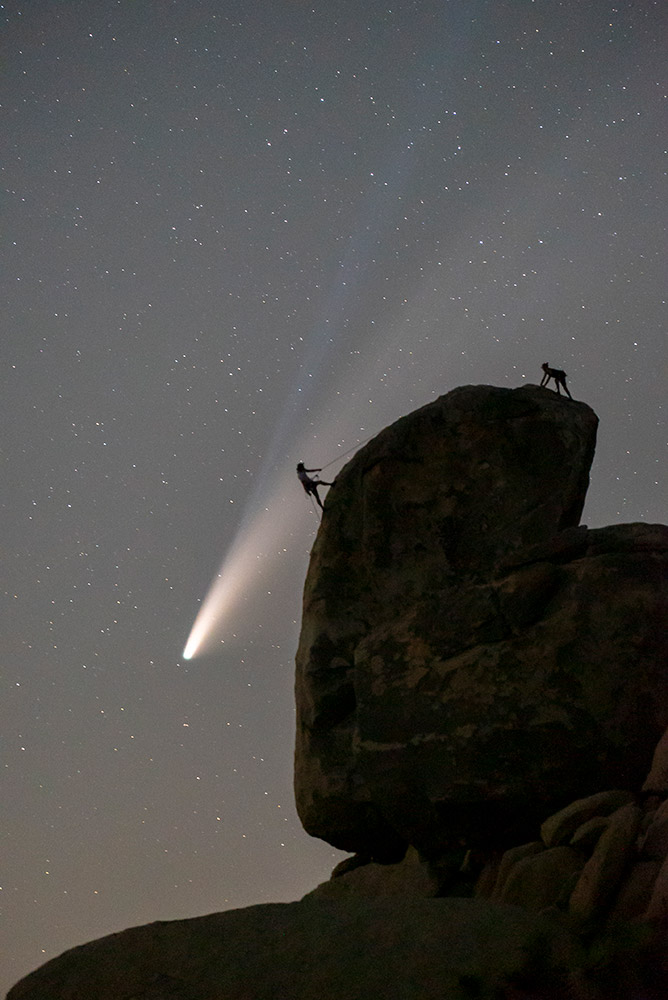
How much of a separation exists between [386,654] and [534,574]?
8.35 feet

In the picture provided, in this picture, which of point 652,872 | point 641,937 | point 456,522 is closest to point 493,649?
point 456,522

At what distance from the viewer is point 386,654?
1374cm

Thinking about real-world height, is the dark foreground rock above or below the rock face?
below

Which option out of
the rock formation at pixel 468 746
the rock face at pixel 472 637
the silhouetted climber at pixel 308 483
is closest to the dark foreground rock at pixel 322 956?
the rock formation at pixel 468 746

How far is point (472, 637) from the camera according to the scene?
514 inches

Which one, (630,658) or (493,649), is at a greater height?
(493,649)

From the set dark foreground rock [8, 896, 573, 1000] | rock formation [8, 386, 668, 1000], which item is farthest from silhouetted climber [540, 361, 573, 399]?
dark foreground rock [8, 896, 573, 1000]

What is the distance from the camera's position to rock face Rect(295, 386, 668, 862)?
1174cm

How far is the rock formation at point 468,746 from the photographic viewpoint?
817cm

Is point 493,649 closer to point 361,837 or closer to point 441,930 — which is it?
point 361,837

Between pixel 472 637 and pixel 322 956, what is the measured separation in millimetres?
5534

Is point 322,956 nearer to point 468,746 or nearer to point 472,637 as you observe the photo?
point 468,746

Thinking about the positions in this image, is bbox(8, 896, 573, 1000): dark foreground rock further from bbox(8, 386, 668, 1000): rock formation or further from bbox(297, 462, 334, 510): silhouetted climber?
bbox(297, 462, 334, 510): silhouetted climber

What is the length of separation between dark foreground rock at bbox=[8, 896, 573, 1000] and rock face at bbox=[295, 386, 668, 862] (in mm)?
2908
